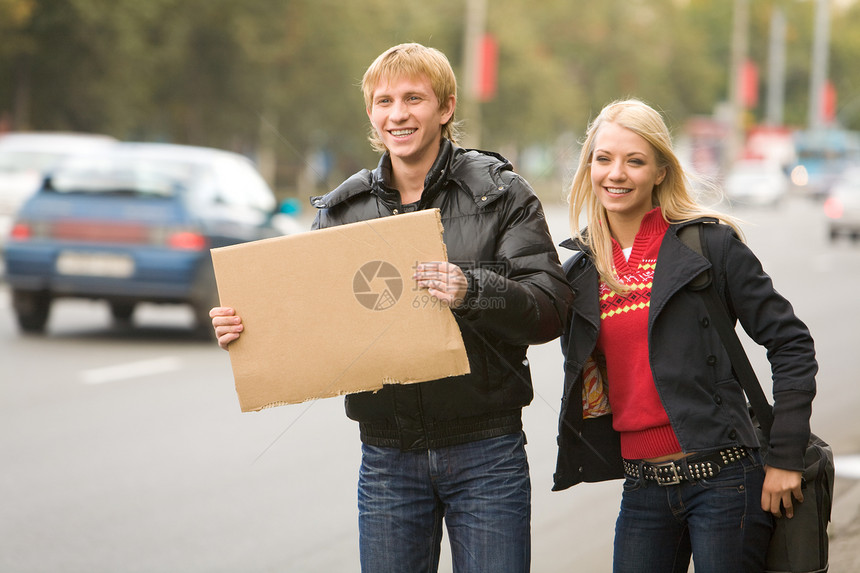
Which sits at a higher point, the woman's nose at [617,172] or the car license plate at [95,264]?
the woman's nose at [617,172]

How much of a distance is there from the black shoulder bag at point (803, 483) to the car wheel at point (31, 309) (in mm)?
8924

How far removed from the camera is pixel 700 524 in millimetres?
2793

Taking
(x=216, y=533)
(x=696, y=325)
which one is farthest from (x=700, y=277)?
(x=216, y=533)

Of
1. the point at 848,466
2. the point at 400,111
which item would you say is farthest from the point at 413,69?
the point at 848,466

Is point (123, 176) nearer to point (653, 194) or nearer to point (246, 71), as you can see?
point (653, 194)

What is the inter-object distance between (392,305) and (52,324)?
9.71m

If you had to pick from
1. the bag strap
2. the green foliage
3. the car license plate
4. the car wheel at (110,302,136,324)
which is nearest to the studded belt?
the bag strap

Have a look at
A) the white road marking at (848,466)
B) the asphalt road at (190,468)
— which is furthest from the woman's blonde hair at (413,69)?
the white road marking at (848,466)

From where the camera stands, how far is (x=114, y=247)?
33.3 ft

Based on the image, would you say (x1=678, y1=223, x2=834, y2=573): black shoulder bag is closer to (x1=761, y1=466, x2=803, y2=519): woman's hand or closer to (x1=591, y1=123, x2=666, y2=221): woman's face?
(x1=761, y1=466, x2=803, y2=519): woman's hand

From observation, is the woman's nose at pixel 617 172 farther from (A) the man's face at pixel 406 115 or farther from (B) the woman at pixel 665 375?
(A) the man's face at pixel 406 115

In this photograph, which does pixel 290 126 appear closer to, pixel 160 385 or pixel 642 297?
pixel 160 385

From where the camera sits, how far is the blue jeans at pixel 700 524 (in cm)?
277

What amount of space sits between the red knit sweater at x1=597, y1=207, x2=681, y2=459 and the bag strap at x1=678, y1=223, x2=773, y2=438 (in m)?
0.13
